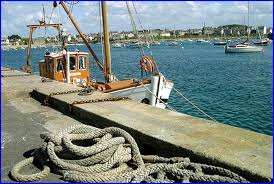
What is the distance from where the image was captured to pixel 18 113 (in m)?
8.70

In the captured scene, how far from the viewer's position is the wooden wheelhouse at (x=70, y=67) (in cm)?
1498

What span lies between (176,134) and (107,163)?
1226 millimetres

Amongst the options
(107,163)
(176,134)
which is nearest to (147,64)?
(176,134)

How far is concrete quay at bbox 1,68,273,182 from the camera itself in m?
4.31

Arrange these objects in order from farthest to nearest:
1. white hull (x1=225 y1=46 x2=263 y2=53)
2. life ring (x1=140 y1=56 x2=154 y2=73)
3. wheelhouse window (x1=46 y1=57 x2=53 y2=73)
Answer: white hull (x1=225 y1=46 x2=263 y2=53) → wheelhouse window (x1=46 y1=57 x2=53 y2=73) → life ring (x1=140 y1=56 x2=154 y2=73)

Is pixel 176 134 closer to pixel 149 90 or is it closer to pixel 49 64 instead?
pixel 149 90

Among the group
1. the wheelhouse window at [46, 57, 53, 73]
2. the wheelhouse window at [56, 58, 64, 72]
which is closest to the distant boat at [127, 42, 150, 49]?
the wheelhouse window at [56, 58, 64, 72]

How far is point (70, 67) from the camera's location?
1508 centimetres

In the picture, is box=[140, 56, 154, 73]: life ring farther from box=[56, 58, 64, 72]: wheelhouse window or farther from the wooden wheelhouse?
box=[56, 58, 64, 72]: wheelhouse window

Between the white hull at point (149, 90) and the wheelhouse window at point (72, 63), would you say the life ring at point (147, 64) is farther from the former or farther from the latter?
the wheelhouse window at point (72, 63)

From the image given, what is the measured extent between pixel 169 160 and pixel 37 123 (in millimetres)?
3812

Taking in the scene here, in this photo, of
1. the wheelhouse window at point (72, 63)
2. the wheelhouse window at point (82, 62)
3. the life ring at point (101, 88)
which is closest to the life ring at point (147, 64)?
the life ring at point (101, 88)

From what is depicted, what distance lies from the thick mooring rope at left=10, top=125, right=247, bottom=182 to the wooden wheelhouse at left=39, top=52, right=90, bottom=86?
33.0 ft

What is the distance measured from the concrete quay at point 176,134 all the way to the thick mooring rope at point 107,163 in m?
0.19
